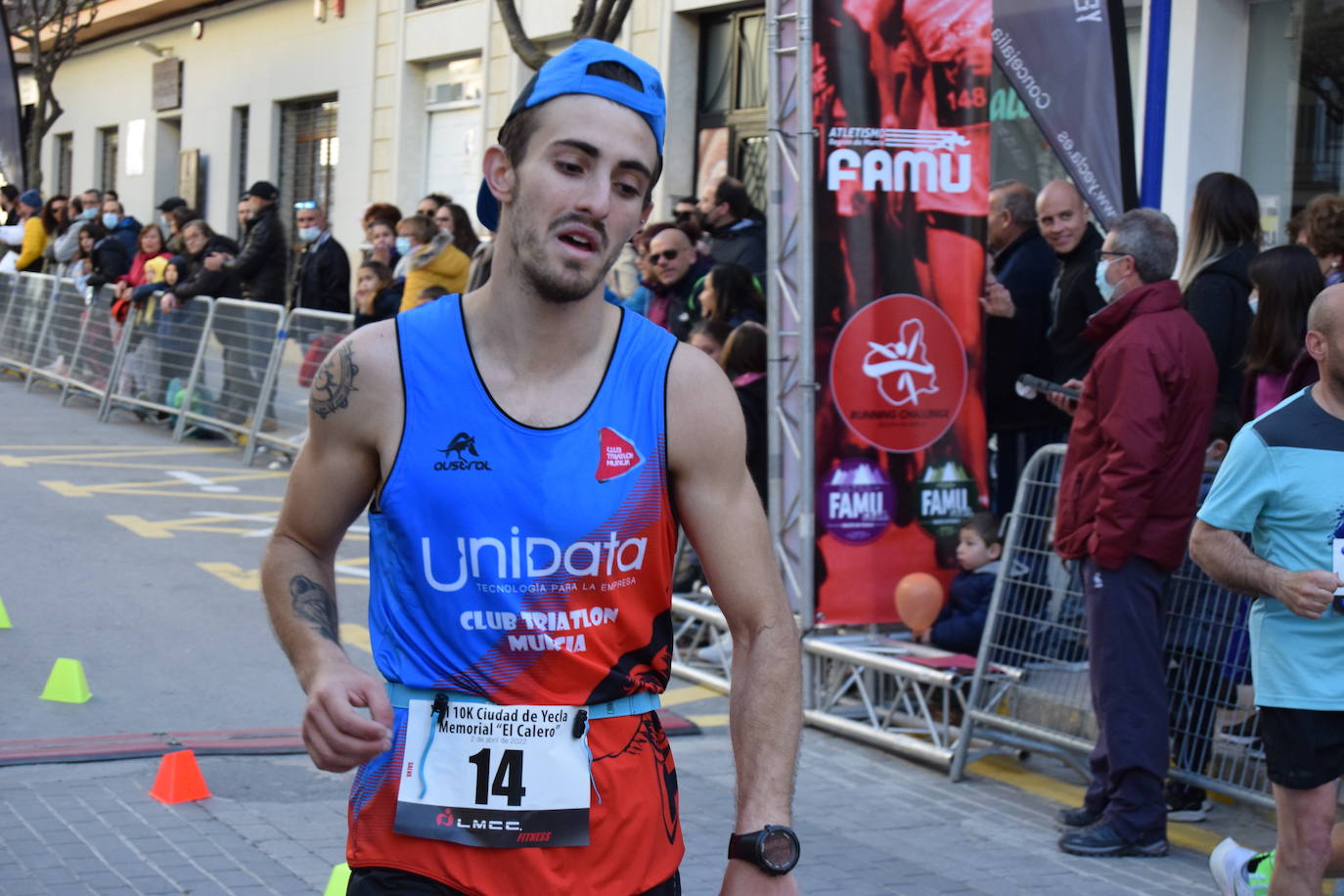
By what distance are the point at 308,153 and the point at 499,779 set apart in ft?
78.6

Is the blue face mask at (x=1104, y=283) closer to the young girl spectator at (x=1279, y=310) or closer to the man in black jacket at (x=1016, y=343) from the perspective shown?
the young girl spectator at (x=1279, y=310)

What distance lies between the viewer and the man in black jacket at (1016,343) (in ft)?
26.7

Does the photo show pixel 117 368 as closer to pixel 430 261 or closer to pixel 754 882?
pixel 430 261

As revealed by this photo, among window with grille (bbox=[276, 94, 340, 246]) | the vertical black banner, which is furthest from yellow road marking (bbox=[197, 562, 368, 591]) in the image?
window with grille (bbox=[276, 94, 340, 246])

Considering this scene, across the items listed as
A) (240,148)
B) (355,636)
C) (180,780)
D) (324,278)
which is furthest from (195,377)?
(240,148)

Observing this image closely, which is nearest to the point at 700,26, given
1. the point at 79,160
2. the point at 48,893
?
the point at 48,893

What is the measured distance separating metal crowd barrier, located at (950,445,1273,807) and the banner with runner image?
1.85 ft

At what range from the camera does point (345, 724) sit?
7.92 feet

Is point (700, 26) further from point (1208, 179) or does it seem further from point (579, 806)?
point (579, 806)

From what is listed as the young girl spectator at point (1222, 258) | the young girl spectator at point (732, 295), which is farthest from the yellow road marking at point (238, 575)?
the young girl spectator at point (1222, 258)

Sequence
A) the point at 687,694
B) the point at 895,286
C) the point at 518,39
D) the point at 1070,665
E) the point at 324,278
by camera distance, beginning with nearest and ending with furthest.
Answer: the point at 1070,665, the point at 895,286, the point at 687,694, the point at 518,39, the point at 324,278

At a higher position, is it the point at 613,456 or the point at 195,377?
the point at 613,456

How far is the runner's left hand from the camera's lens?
2.56 m

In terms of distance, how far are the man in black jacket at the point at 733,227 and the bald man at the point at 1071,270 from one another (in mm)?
2378
